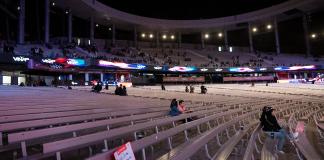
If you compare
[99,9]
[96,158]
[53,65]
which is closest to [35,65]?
[53,65]

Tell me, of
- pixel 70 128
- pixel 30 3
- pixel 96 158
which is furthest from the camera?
pixel 30 3

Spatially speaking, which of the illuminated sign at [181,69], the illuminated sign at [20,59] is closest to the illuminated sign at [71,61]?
the illuminated sign at [20,59]

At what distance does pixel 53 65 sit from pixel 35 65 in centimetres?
283

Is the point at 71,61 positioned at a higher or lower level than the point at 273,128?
higher

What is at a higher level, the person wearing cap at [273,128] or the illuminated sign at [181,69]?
the illuminated sign at [181,69]

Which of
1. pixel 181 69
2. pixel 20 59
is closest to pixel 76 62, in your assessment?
pixel 20 59

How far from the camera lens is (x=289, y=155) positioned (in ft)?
20.3

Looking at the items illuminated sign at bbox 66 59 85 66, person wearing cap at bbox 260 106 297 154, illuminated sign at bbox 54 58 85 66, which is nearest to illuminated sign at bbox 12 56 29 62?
illuminated sign at bbox 54 58 85 66

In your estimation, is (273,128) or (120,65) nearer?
(273,128)

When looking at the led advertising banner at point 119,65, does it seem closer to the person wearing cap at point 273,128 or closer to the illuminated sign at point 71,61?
the illuminated sign at point 71,61

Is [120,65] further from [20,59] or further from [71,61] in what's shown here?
[20,59]

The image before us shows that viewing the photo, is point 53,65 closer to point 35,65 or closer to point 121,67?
point 35,65

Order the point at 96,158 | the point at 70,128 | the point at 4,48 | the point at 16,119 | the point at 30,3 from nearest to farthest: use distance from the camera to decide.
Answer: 1. the point at 96,158
2. the point at 70,128
3. the point at 16,119
4. the point at 4,48
5. the point at 30,3

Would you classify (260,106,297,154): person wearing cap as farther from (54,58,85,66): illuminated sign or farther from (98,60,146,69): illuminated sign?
(98,60,146,69): illuminated sign
